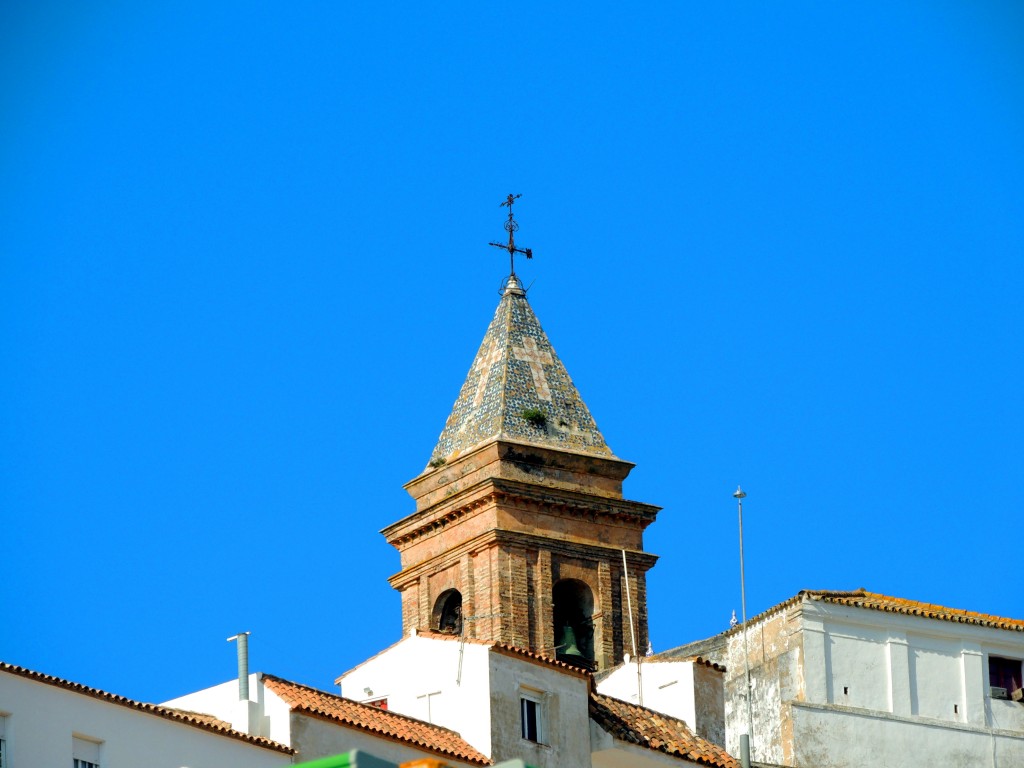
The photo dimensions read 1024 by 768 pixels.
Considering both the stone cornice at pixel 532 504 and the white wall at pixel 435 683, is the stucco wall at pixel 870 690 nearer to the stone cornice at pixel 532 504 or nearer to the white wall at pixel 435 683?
the white wall at pixel 435 683

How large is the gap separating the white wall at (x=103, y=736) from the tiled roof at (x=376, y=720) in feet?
4.53

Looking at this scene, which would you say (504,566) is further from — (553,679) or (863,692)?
(553,679)

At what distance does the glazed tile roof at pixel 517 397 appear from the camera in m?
64.2

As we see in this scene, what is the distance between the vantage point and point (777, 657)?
5288 centimetres

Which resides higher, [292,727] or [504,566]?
[504,566]

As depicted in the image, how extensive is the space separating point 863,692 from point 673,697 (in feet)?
13.5

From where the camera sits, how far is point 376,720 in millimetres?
42812

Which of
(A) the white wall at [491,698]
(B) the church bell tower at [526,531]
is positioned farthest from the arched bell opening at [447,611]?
(A) the white wall at [491,698]

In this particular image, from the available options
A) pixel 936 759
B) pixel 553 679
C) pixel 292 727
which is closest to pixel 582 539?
pixel 936 759

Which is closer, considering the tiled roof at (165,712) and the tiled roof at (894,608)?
the tiled roof at (165,712)

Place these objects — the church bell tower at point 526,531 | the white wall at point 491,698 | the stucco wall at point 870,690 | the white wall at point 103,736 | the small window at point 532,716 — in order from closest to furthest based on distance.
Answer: the white wall at point 103,736 → the white wall at point 491,698 → the small window at point 532,716 → the stucco wall at point 870,690 → the church bell tower at point 526,531

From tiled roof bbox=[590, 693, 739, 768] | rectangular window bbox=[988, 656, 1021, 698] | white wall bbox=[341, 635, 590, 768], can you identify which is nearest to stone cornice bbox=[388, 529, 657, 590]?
rectangular window bbox=[988, 656, 1021, 698]

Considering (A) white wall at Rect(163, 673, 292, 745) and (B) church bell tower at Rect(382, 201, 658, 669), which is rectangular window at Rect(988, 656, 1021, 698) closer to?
(B) church bell tower at Rect(382, 201, 658, 669)

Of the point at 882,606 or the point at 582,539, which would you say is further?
the point at 582,539
